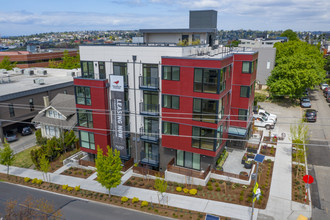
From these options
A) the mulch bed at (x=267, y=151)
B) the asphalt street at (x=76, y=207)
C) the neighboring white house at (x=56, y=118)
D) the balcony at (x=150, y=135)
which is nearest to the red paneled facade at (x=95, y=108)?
the balcony at (x=150, y=135)

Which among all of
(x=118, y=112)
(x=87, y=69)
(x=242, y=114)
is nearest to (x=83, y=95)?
(x=87, y=69)

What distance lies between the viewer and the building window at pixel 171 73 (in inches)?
923

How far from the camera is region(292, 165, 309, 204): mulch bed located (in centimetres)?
2190

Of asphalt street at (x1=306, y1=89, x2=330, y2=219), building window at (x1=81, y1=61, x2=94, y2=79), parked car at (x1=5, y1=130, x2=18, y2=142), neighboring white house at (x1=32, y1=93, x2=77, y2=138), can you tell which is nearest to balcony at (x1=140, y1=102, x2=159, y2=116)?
building window at (x1=81, y1=61, x2=94, y2=79)

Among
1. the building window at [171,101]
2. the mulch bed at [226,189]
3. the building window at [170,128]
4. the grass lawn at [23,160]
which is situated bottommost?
the grass lawn at [23,160]

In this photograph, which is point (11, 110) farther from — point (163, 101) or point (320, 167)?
point (320, 167)

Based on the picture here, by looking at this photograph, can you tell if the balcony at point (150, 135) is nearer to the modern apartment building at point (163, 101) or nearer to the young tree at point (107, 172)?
the modern apartment building at point (163, 101)

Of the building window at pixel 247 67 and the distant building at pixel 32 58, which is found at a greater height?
the building window at pixel 247 67

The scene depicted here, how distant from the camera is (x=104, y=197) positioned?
75.5 feet

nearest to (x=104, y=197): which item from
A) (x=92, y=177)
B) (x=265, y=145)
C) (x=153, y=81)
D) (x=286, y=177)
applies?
(x=92, y=177)

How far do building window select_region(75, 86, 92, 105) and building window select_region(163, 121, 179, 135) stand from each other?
869cm

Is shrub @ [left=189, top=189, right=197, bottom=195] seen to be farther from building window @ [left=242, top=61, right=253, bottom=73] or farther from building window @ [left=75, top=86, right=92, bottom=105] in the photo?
building window @ [left=242, top=61, right=253, bottom=73]

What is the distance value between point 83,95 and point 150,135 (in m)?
8.52

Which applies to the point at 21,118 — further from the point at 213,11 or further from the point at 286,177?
the point at 286,177
